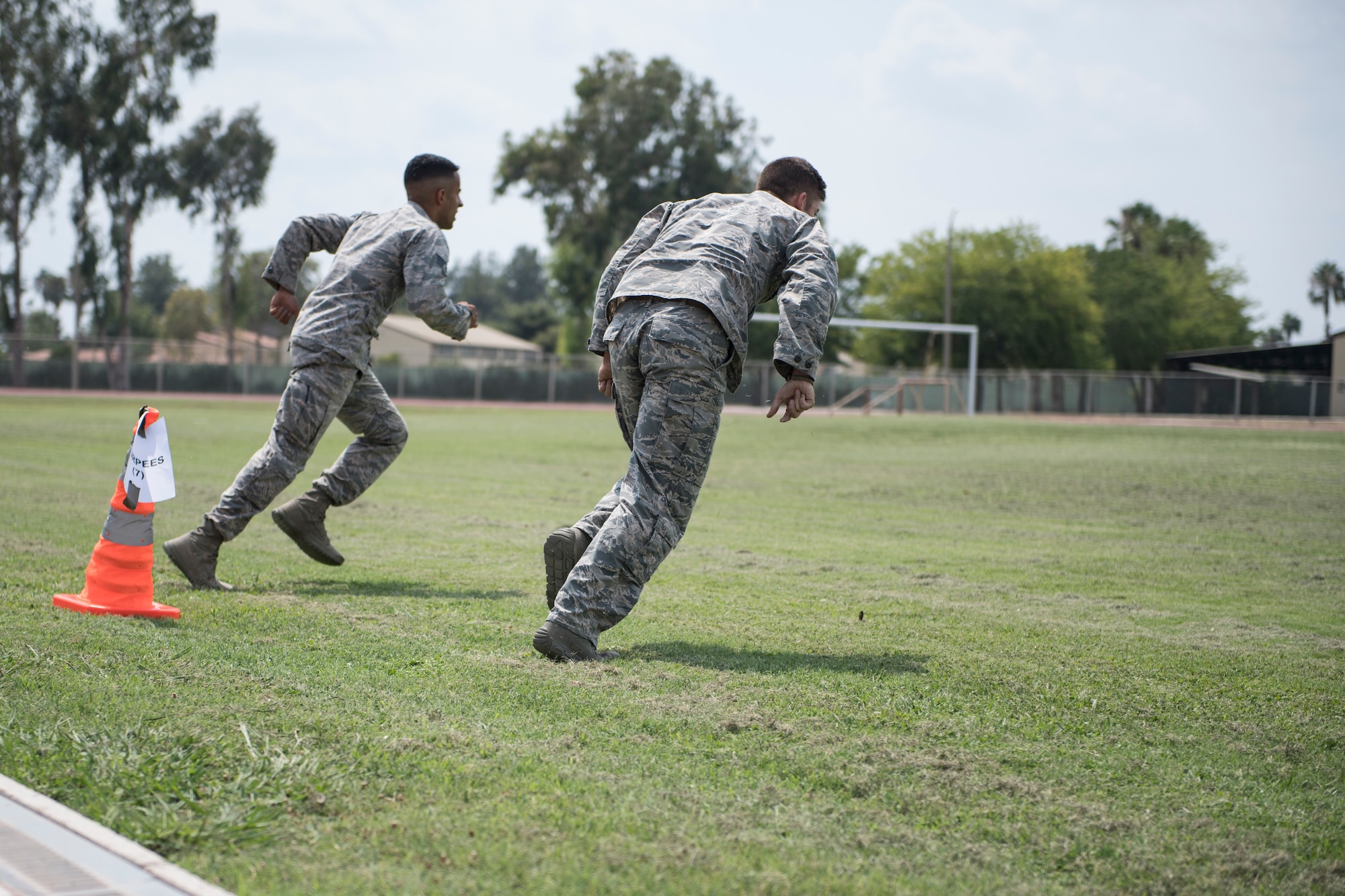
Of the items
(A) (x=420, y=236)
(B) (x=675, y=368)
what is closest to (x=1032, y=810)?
(B) (x=675, y=368)

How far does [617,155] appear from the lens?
2266 inches

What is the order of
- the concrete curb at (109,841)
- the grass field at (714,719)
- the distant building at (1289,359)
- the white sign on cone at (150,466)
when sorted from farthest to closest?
the distant building at (1289,359), the white sign on cone at (150,466), the grass field at (714,719), the concrete curb at (109,841)

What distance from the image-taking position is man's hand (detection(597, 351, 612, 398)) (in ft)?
14.1

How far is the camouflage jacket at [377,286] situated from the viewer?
509cm

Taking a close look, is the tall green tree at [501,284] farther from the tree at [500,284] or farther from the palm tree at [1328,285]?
the palm tree at [1328,285]

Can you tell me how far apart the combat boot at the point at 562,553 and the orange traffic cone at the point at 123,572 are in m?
1.43

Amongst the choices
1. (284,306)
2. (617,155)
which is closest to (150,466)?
(284,306)

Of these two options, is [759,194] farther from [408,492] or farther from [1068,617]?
[408,492]

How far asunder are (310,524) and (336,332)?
947 millimetres

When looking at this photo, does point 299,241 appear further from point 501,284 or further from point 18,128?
point 501,284

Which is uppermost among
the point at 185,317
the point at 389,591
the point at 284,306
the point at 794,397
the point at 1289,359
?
the point at 185,317

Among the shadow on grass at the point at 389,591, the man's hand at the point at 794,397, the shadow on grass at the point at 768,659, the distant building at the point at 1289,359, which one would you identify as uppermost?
the distant building at the point at 1289,359

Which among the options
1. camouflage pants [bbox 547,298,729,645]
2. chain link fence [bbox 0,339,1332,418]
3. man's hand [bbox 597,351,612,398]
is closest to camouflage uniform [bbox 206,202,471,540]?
man's hand [bbox 597,351,612,398]

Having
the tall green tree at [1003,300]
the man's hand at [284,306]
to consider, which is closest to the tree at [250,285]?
the tall green tree at [1003,300]
